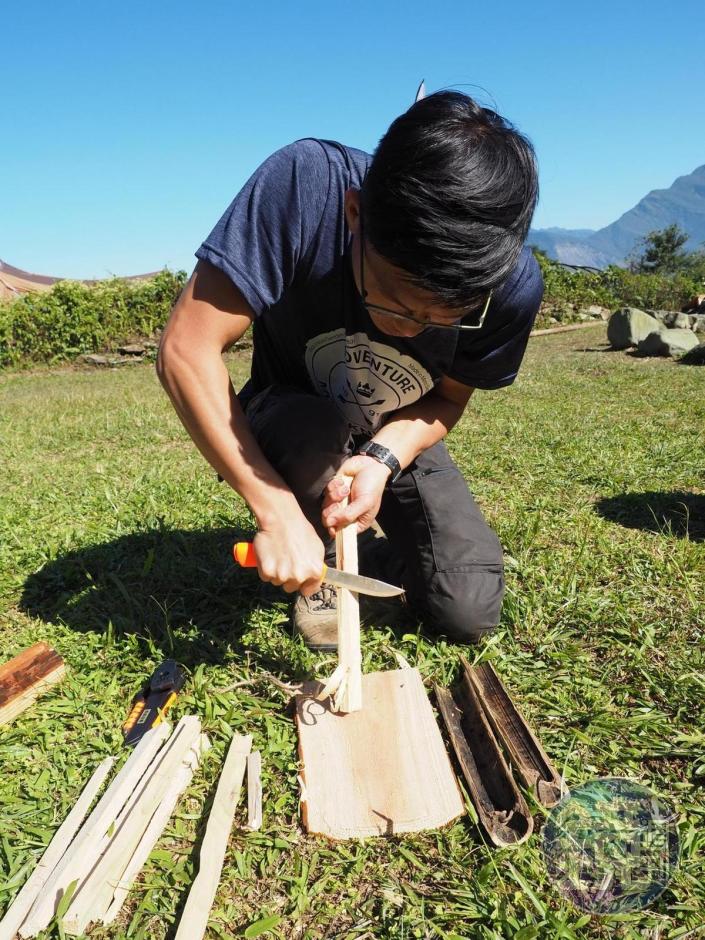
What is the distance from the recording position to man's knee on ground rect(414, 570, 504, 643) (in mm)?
2305

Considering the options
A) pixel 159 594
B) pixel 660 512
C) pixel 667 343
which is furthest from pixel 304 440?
pixel 667 343

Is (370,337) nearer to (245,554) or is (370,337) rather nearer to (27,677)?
(245,554)

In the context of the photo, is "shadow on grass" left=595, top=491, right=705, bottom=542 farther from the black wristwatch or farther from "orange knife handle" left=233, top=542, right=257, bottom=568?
"orange knife handle" left=233, top=542, right=257, bottom=568

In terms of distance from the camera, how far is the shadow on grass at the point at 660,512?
3219 mm

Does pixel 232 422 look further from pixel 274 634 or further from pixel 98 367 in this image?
pixel 98 367

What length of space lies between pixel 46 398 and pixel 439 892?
27.5ft

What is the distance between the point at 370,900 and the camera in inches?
59.6

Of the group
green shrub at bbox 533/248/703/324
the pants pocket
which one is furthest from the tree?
the pants pocket

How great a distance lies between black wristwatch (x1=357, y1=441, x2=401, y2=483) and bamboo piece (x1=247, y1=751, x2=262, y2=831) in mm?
987

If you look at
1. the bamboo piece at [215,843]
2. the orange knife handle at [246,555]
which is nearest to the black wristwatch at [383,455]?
the orange knife handle at [246,555]

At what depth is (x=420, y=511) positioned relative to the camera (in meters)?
2.54

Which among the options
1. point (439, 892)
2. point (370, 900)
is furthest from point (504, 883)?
point (370, 900)

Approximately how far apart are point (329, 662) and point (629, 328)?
10.0 meters

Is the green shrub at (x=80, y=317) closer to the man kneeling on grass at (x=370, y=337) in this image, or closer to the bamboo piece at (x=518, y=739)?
the man kneeling on grass at (x=370, y=337)
